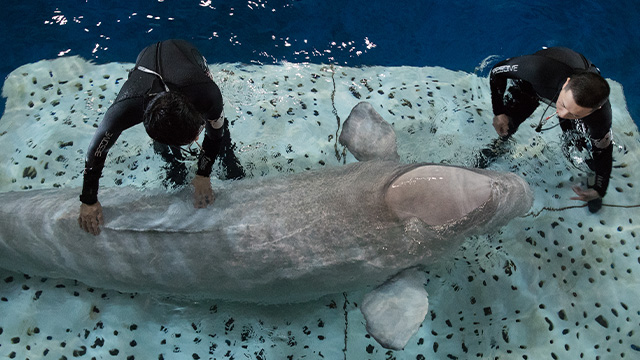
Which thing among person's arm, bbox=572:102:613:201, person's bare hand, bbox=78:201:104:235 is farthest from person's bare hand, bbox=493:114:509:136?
person's bare hand, bbox=78:201:104:235

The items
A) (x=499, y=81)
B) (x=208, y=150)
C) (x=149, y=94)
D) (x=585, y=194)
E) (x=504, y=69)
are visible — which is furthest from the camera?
(x=585, y=194)

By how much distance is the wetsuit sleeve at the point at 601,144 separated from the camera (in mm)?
4059

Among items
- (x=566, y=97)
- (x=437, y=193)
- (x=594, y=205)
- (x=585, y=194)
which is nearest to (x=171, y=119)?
(x=437, y=193)

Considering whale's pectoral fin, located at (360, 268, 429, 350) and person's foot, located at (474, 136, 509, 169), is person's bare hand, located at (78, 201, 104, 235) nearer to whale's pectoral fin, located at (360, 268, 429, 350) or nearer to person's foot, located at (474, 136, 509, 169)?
whale's pectoral fin, located at (360, 268, 429, 350)

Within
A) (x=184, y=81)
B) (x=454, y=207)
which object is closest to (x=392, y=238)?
(x=454, y=207)

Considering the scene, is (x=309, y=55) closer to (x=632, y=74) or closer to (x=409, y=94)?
(x=409, y=94)

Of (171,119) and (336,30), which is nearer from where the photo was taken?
(171,119)

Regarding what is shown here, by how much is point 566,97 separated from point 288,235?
8.02 feet

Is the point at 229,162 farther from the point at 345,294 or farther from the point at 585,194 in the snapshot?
the point at 585,194

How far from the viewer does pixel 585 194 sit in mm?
5070

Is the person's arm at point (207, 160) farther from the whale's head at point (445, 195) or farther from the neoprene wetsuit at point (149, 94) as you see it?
the whale's head at point (445, 195)

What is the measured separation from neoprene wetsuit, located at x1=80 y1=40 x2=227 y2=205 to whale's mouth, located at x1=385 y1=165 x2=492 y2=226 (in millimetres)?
1493

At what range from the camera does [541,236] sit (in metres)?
5.02

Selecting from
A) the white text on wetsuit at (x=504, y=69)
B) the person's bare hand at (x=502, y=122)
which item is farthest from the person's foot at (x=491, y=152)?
the white text on wetsuit at (x=504, y=69)
